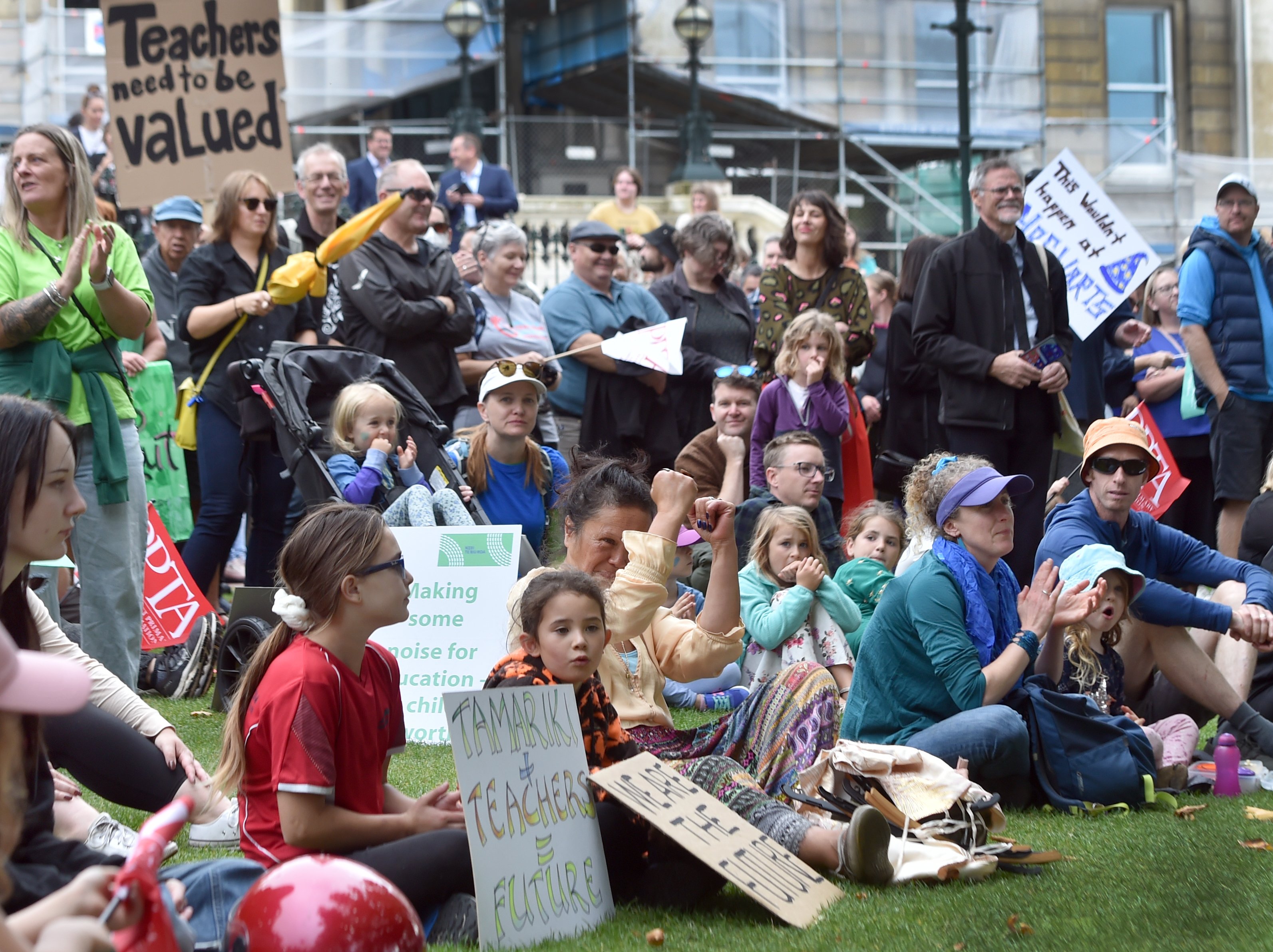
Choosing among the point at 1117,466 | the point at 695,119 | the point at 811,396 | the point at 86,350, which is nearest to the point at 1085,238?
the point at 811,396

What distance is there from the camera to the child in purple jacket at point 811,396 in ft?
27.7

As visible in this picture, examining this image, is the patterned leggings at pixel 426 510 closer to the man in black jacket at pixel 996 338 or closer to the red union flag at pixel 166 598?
the red union flag at pixel 166 598

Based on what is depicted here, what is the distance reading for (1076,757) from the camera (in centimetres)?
535

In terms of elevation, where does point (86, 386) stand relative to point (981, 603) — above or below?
above

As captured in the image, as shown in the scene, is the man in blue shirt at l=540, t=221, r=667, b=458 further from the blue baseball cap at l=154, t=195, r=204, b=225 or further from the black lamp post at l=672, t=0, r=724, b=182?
the black lamp post at l=672, t=0, r=724, b=182

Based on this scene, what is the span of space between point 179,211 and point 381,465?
3.21 metres

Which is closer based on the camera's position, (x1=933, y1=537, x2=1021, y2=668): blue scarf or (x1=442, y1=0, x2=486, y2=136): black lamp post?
(x1=933, y1=537, x2=1021, y2=668): blue scarf

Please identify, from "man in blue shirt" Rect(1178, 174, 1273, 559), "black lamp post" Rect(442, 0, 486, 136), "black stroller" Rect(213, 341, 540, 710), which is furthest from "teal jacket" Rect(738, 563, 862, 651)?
"black lamp post" Rect(442, 0, 486, 136)

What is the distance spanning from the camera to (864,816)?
13.6 feet

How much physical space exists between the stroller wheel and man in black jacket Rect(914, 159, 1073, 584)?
3660mm

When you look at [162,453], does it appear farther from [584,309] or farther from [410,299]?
[584,309]

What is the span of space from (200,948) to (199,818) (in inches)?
55.5

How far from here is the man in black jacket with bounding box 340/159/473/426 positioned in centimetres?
821

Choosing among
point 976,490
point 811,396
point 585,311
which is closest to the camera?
point 976,490
